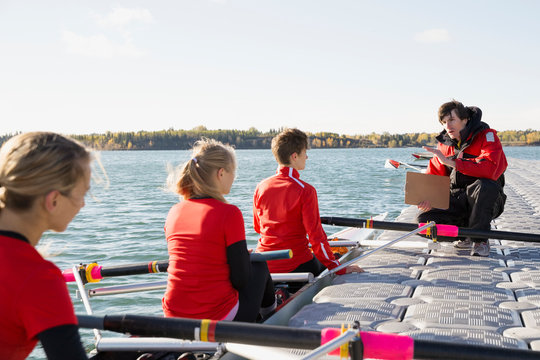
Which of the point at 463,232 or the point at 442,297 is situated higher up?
the point at 463,232

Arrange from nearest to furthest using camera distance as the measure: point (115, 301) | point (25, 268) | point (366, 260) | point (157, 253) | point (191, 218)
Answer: point (25, 268) → point (191, 218) → point (366, 260) → point (115, 301) → point (157, 253)

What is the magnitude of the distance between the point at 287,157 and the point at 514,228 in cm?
505

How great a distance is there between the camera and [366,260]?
621 centimetres

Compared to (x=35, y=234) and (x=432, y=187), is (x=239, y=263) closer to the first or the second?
(x=35, y=234)

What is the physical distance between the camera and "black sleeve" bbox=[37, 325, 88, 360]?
5.89ft

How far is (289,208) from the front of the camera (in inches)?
191

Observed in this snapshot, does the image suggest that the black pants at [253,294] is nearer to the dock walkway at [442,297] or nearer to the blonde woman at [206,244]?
the blonde woman at [206,244]

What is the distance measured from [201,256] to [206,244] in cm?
9

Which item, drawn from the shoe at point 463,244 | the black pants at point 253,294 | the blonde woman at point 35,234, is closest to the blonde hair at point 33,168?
the blonde woman at point 35,234

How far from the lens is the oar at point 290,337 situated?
237 cm

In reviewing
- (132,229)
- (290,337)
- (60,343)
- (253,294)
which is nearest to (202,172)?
(253,294)

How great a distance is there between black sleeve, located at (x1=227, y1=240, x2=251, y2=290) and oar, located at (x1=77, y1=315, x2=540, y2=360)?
0.73m

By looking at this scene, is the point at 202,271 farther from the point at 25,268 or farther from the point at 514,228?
the point at 514,228

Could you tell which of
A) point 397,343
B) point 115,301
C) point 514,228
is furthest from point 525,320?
point 115,301
